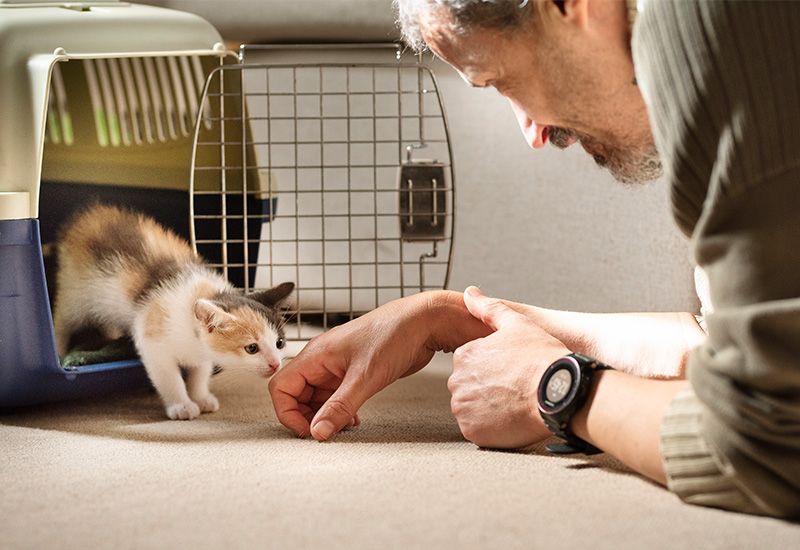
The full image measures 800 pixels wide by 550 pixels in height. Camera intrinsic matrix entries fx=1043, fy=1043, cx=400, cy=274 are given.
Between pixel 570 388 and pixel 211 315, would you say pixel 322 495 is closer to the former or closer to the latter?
pixel 570 388

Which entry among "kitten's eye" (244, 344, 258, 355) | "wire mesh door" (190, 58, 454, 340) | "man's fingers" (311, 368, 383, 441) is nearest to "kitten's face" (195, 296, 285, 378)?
"kitten's eye" (244, 344, 258, 355)

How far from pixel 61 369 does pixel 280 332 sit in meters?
0.36

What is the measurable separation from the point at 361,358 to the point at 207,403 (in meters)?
0.41

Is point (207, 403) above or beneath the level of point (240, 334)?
beneath

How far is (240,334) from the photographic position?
1712mm

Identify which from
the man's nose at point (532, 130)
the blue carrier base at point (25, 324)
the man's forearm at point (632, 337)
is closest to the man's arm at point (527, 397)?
the man's forearm at point (632, 337)

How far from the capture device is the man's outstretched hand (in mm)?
1447

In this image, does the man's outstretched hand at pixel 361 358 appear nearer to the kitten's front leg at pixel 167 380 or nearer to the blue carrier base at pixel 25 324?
the kitten's front leg at pixel 167 380

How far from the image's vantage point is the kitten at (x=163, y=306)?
172 centimetres

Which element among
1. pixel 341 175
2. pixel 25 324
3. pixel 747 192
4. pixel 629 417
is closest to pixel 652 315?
pixel 629 417

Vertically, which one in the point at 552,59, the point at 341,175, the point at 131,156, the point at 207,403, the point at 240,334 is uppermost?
the point at 552,59

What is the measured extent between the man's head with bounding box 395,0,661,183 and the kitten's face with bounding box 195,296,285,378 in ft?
1.88

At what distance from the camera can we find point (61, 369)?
1653mm

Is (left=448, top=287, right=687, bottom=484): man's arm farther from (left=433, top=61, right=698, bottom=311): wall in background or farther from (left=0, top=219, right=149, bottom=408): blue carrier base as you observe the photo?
(left=433, top=61, right=698, bottom=311): wall in background
